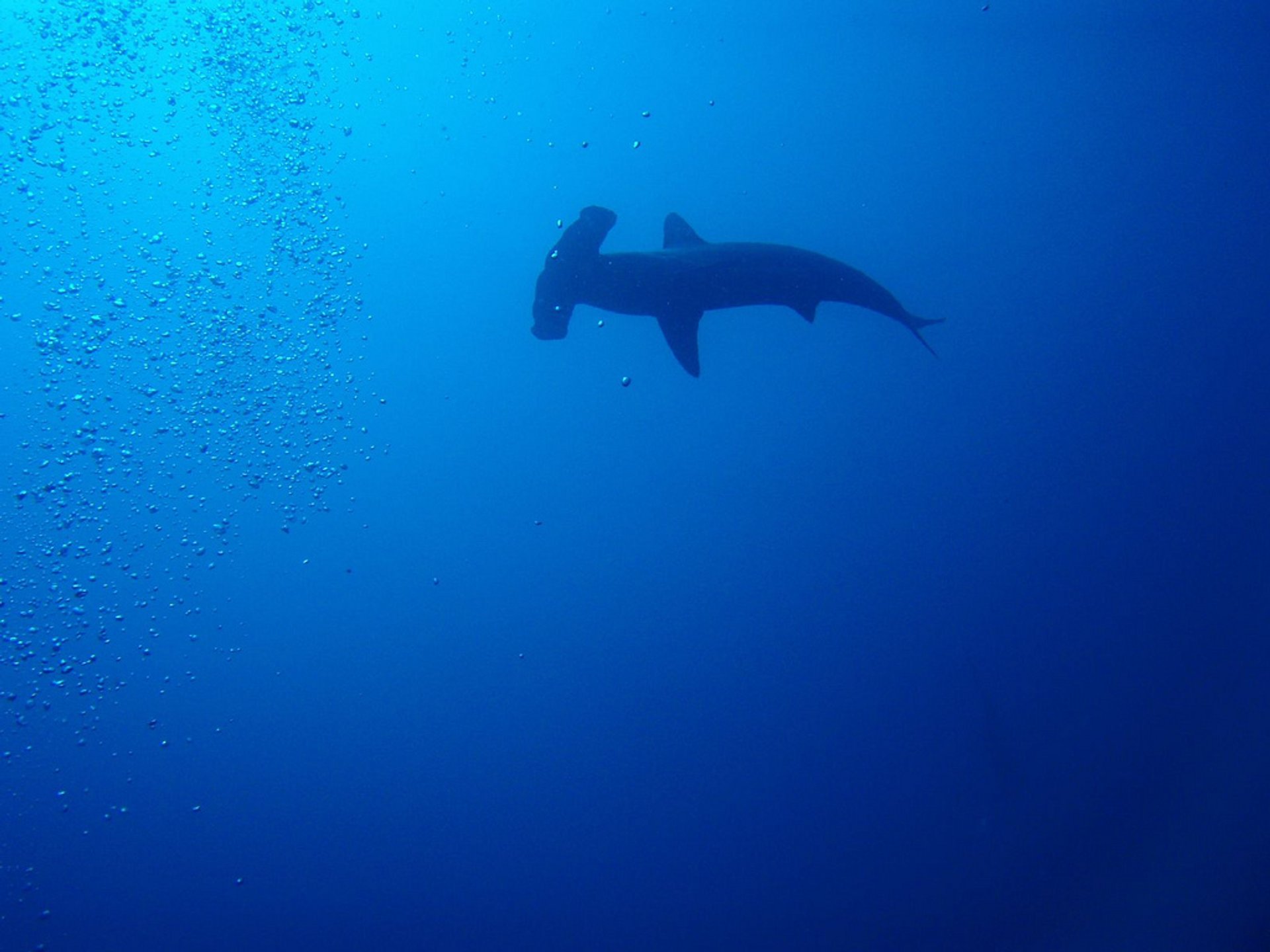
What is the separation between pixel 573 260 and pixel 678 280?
0.76m

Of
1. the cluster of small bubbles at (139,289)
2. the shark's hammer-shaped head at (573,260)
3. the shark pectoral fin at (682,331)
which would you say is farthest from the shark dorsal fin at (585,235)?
the cluster of small bubbles at (139,289)

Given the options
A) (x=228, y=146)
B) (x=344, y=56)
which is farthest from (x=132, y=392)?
(x=344, y=56)

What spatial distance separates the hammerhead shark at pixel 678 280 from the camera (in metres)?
4.92

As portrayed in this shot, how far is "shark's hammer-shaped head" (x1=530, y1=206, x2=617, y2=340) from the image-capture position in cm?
488

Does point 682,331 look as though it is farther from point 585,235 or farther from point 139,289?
point 139,289

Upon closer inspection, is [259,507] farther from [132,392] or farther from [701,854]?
[701,854]

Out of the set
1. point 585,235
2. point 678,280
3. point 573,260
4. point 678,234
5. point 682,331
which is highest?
point 678,234

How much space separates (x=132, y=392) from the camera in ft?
42.9

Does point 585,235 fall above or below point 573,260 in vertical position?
above

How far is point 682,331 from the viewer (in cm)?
553

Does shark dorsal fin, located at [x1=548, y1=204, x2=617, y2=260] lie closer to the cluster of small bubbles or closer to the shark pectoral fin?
the shark pectoral fin

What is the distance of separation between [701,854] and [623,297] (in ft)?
59.7

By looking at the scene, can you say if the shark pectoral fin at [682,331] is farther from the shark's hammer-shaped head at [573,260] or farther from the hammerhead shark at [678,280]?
the shark's hammer-shaped head at [573,260]

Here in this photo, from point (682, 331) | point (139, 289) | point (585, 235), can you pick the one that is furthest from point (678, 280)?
point (139, 289)
